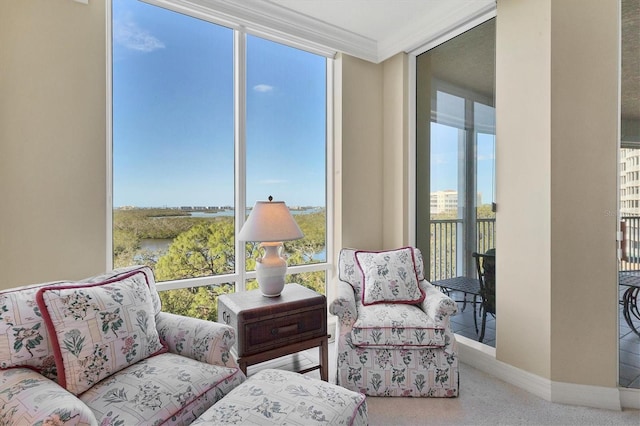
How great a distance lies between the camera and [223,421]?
3.70 ft

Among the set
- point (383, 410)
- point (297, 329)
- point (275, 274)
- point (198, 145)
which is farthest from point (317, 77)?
point (383, 410)

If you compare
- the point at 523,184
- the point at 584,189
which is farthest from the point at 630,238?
the point at 523,184

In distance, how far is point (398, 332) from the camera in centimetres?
202

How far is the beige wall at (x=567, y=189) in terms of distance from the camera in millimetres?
1896

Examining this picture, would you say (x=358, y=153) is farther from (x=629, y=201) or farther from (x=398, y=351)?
(x=629, y=201)

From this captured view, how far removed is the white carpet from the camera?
1766 millimetres

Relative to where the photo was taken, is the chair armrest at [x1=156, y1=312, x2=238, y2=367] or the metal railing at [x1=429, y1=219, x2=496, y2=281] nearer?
the chair armrest at [x1=156, y1=312, x2=238, y2=367]

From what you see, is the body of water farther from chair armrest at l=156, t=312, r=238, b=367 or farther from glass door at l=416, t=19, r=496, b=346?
glass door at l=416, t=19, r=496, b=346

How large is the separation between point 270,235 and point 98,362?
101cm

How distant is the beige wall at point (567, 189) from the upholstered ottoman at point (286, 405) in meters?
1.46

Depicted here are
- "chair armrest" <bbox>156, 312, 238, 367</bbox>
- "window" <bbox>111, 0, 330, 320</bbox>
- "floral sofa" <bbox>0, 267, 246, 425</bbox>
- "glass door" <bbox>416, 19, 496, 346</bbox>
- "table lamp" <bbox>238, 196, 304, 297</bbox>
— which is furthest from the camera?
"glass door" <bbox>416, 19, 496, 346</bbox>

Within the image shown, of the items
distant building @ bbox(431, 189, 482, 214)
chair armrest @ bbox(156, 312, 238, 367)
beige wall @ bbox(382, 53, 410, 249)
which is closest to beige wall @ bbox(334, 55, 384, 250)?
beige wall @ bbox(382, 53, 410, 249)

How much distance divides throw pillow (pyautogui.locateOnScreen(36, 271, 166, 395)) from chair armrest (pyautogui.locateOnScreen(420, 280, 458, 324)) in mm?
1623

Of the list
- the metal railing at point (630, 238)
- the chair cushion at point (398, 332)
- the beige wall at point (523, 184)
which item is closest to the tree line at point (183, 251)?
the chair cushion at point (398, 332)
